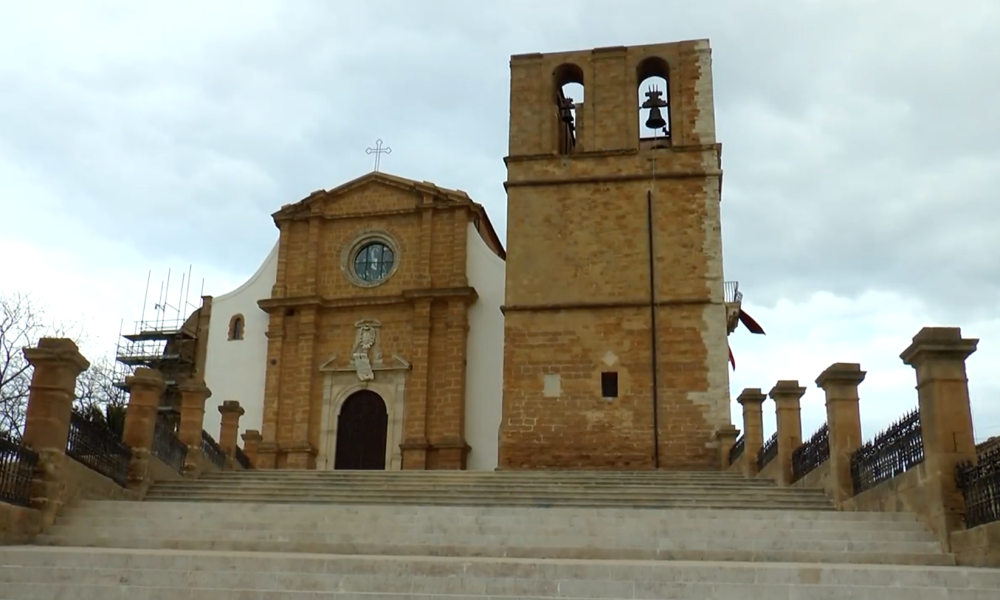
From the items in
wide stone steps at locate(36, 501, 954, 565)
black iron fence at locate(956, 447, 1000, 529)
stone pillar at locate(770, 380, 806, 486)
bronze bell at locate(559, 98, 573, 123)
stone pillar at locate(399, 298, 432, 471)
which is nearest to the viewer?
black iron fence at locate(956, 447, 1000, 529)

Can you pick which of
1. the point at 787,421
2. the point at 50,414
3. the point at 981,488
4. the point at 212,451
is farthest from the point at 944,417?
the point at 212,451

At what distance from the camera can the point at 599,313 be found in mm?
19328

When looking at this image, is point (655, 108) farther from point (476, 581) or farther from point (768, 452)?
point (476, 581)

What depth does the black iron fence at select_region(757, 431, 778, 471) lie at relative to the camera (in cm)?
1378

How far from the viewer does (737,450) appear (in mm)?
16891

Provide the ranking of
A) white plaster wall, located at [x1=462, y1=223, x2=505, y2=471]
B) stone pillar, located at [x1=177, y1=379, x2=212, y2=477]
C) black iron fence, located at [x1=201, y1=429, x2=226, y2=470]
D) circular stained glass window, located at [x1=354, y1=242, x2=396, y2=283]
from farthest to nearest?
circular stained glass window, located at [x1=354, y1=242, x2=396, y2=283], white plaster wall, located at [x1=462, y1=223, x2=505, y2=471], black iron fence, located at [x1=201, y1=429, x2=226, y2=470], stone pillar, located at [x1=177, y1=379, x2=212, y2=477]

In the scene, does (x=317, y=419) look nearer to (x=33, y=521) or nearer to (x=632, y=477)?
(x=632, y=477)

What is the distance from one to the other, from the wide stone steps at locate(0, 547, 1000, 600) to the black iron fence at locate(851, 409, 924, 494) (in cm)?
246

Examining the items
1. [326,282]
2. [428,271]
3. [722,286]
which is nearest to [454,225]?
[428,271]

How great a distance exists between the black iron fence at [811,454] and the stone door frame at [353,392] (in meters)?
11.1

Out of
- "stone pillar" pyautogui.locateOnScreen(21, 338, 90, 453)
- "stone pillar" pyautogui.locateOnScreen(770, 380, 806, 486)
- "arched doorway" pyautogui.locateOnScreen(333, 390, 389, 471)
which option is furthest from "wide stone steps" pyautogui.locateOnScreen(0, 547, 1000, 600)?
"arched doorway" pyautogui.locateOnScreen(333, 390, 389, 471)

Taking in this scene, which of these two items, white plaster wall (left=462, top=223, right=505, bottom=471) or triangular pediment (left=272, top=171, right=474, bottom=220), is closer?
white plaster wall (left=462, top=223, right=505, bottom=471)

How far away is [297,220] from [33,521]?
15585 mm

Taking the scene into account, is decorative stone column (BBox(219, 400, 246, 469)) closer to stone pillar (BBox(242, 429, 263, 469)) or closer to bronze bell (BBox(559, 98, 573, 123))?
stone pillar (BBox(242, 429, 263, 469))
